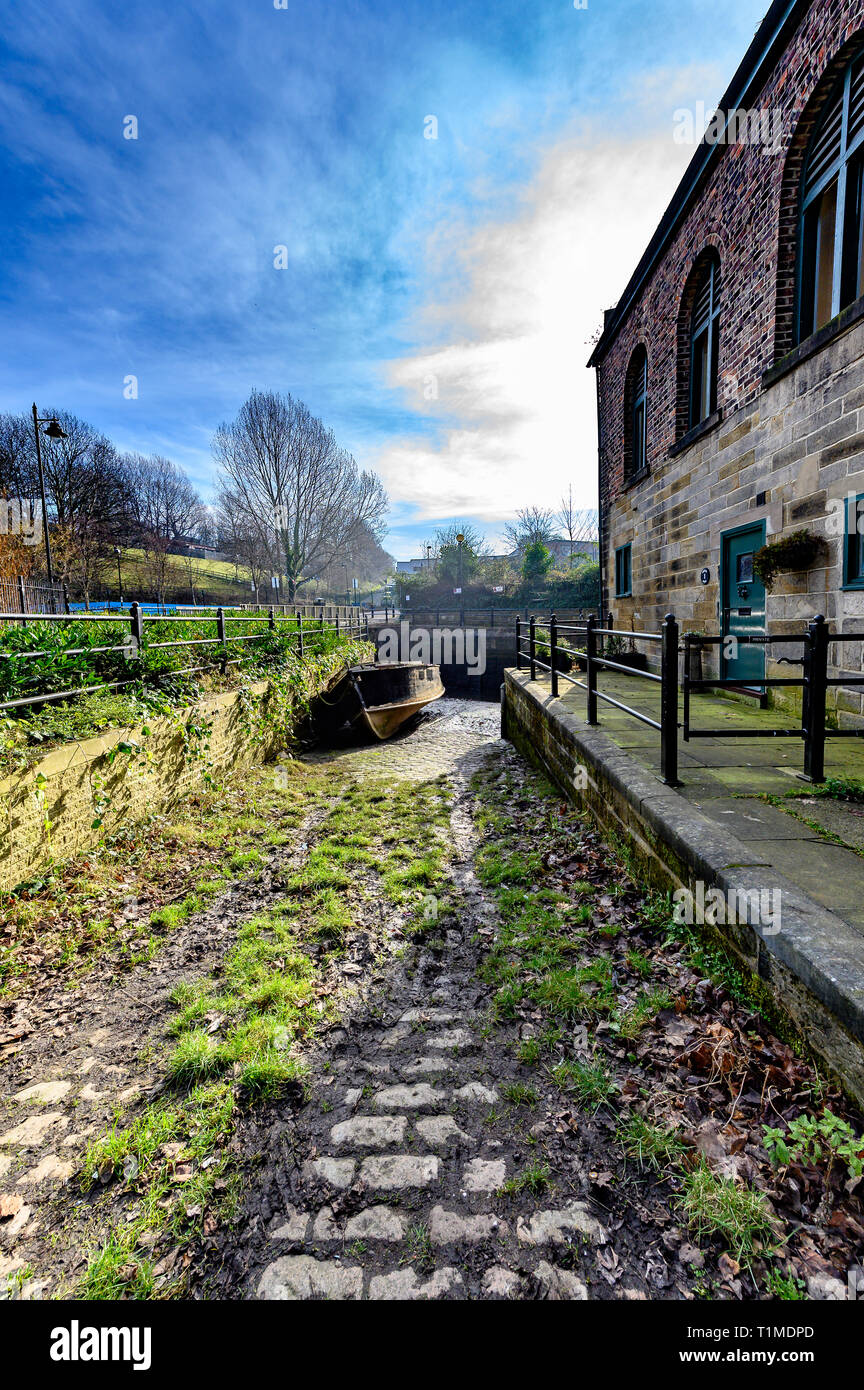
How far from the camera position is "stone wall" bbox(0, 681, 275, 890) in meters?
3.59

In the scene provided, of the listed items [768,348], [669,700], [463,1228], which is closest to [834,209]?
[768,348]

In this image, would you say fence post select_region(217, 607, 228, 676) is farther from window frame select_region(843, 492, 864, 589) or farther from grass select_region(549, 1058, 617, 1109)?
window frame select_region(843, 492, 864, 589)

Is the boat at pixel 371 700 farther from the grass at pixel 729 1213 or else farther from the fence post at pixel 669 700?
the grass at pixel 729 1213

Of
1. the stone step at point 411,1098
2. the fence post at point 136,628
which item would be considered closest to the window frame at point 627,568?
the fence post at point 136,628

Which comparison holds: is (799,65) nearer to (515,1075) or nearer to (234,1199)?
(515,1075)

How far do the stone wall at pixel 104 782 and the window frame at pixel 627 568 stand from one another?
8019 millimetres

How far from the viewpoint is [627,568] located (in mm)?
11203

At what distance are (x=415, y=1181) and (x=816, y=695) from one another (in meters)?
3.12

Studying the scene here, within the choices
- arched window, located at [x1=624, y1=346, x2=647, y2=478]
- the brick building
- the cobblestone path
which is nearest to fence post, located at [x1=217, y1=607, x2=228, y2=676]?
the cobblestone path

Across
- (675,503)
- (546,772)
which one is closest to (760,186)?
(675,503)

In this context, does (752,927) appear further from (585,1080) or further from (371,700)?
(371,700)

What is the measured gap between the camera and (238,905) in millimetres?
3939

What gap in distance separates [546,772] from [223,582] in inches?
1431

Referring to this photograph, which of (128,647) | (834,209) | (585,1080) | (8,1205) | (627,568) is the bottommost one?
(8,1205)
